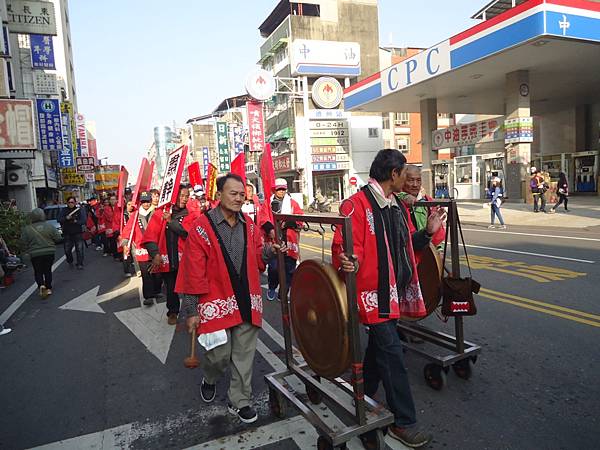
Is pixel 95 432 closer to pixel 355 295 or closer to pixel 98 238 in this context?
pixel 355 295

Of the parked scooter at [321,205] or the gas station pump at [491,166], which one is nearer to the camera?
the gas station pump at [491,166]

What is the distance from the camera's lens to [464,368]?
351cm

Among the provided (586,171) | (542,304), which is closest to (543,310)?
(542,304)

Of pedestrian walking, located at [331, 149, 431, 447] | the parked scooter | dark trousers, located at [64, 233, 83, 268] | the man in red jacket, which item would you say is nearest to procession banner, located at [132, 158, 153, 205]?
the man in red jacket

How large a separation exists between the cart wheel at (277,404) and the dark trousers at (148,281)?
3.98 meters

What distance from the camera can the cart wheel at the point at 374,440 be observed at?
2.54 metres

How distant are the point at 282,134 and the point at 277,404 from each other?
33.9 meters

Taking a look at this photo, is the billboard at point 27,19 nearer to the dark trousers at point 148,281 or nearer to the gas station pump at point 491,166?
the dark trousers at point 148,281

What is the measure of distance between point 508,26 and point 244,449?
15.8 metres

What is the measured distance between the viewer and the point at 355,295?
2.46 meters

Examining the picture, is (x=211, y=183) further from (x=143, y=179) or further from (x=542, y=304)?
(x=542, y=304)

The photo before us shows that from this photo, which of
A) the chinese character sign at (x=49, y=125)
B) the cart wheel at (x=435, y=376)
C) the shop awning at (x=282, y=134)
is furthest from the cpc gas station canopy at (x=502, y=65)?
the chinese character sign at (x=49, y=125)

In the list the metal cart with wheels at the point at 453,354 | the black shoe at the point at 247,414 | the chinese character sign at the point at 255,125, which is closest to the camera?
the black shoe at the point at 247,414

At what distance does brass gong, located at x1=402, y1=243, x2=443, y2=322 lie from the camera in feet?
12.2
